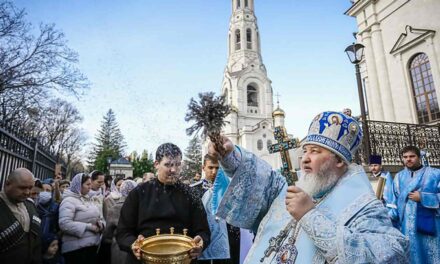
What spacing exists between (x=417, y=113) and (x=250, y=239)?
47.2ft

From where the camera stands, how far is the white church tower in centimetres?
5841

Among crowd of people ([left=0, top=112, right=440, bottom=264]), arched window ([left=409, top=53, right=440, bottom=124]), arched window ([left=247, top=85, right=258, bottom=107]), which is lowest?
crowd of people ([left=0, top=112, right=440, bottom=264])

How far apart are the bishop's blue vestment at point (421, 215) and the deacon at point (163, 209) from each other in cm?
385

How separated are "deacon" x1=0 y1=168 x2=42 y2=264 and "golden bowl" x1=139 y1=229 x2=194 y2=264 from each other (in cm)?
182

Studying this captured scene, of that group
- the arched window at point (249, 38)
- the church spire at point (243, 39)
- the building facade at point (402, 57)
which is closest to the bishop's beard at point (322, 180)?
the building facade at point (402, 57)

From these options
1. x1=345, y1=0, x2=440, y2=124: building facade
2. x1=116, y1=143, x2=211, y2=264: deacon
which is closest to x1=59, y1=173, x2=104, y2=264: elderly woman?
x1=116, y1=143, x2=211, y2=264: deacon

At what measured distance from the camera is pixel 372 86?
16.3 metres

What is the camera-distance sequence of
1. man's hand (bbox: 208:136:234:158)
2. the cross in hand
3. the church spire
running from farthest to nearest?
the church spire
the cross in hand
man's hand (bbox: 208:136:234:158)

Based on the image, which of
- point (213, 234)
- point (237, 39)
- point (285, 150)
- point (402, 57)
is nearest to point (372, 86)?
point (402, 57)

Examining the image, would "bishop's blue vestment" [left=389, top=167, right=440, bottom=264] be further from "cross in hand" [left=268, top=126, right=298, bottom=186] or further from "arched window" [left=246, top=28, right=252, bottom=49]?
"arched window" [left=246, top=28, right=252, bottom=49]

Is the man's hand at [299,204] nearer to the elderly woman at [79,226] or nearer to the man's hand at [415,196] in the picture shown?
the elderly woman at [79,226]

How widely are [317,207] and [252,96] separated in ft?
216

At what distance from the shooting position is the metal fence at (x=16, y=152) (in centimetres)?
498

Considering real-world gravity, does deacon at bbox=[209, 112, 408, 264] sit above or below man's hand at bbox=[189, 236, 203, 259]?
above
